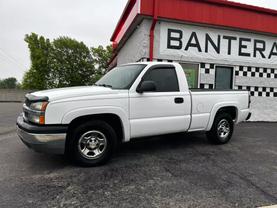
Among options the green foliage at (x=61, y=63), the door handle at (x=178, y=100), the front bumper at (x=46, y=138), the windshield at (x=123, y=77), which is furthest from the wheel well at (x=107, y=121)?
the green foliage at (x=61, y=63)

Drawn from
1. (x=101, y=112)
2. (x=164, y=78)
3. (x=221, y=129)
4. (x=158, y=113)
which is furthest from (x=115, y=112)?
(x=221, y=129)

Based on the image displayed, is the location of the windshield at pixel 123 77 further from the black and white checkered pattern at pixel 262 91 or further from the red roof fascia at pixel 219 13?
the black and white checkered pattern at pixel 262 91

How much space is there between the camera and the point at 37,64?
3988 centimetres

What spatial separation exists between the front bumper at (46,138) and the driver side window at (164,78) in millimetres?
1953

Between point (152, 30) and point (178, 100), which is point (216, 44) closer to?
point (152, 30)

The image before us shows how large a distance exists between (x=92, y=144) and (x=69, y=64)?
4120 cm

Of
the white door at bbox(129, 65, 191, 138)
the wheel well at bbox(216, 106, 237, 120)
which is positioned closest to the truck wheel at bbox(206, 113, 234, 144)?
the wheel well at bbox(216, 106, 237, 120)

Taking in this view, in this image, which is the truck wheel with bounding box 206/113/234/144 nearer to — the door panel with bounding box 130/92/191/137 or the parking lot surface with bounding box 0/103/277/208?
the parking lot surface with bounding box 0/103/277/208

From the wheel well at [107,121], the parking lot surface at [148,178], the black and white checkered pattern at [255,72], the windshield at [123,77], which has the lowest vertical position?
the parking lot surface at [148,178]

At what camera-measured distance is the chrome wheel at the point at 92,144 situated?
409cm

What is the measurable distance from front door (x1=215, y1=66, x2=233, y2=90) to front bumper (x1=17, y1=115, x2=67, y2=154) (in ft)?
24.2

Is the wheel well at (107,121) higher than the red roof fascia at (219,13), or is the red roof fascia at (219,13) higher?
the red roof fascia at (219,13)

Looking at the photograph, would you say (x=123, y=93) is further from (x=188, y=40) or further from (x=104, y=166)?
(x=188, y=40)

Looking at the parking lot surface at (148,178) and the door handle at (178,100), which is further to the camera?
the door handle at (178,100)
